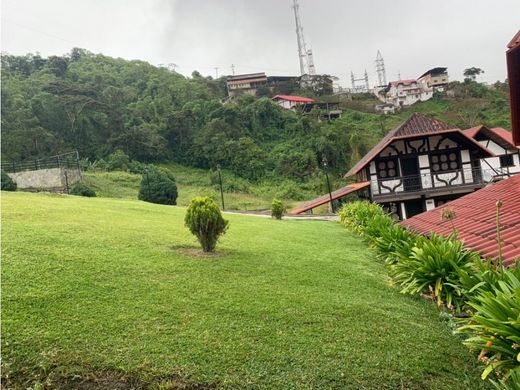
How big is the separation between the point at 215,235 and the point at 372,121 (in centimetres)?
5494

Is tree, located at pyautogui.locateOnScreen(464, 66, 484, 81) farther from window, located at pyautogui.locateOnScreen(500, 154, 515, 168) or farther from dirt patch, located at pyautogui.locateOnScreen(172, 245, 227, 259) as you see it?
dirt patch, located at pyautogui.locateOnScreen(172, 245, 227, 259)

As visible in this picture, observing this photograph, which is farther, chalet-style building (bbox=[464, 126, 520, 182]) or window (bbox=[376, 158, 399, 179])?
chalet-style building (bbox=[464, 126, 520, 182])

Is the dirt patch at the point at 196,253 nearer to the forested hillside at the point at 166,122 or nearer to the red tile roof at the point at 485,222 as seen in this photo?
the red tile roof at the point at 485,222

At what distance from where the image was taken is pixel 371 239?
11906 millimetres

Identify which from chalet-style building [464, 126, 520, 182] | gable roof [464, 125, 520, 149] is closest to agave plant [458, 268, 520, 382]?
gable roof [464, 125, 520, 149]

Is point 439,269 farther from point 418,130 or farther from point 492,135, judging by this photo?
point 492,135

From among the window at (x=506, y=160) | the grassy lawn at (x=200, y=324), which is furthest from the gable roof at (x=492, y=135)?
the grassy lawn at (x=200, y=324)

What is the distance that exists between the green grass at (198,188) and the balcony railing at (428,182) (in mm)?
11838

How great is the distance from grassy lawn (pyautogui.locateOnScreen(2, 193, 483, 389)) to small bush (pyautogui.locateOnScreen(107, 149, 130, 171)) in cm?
3449

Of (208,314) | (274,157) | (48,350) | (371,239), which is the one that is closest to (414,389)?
(208,314)

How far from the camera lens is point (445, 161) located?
23.5 metres

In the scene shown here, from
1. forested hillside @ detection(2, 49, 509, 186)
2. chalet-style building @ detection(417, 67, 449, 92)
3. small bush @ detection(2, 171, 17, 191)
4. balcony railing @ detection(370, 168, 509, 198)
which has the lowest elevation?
balcony railing @ detection(370, 168, 509, 198)

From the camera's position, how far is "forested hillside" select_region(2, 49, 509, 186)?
42094 mm

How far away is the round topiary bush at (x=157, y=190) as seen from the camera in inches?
913
